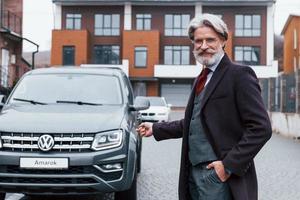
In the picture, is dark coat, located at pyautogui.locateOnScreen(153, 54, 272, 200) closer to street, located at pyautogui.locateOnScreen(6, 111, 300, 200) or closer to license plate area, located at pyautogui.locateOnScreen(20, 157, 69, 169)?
license plate area, located at pyautogui.locateOnScreen(20, 157, 69, 169)

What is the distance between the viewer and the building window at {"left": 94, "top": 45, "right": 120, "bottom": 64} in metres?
53.8

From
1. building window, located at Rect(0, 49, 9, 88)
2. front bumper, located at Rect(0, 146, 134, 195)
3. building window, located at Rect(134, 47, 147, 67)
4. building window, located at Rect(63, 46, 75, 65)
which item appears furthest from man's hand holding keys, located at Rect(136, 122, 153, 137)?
building window, located at Rect(63, 46, 75, 65)

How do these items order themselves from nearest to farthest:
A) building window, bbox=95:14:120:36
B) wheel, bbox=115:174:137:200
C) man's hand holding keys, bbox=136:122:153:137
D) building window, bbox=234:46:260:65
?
man's hand holding keys, bbox=136:122:153:137, wheel, bbox=115:174:137:200, building window, bbox=234:46:260:65, building window, bbox=95:14:120:36

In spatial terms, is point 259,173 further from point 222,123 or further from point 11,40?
point 11,40

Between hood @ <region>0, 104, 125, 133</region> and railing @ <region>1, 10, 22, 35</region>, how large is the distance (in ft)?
85.2

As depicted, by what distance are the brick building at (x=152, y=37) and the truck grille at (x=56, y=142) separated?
148 feet

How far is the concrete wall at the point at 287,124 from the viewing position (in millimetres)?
17703

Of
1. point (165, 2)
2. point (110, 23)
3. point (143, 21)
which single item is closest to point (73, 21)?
point (110, 23)

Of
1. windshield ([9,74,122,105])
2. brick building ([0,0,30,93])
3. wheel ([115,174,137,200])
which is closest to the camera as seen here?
wheel ([115,174,137,200])

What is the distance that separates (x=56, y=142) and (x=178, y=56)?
156ft

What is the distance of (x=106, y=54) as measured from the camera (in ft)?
177

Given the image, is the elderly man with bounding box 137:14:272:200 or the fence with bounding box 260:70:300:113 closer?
the elderly man with bounding box 137:14:272:200

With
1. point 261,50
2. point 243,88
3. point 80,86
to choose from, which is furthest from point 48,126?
point 261,50

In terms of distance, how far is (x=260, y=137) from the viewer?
124 inches
